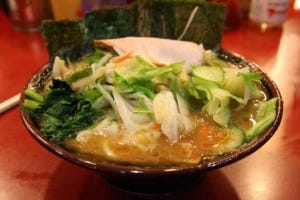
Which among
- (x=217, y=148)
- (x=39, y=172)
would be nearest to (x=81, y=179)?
(x=39, y=172)

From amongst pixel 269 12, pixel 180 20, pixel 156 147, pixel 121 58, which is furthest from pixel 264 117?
pixel 269 12

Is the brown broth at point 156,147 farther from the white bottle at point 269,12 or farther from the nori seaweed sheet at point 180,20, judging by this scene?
the white bottle at point 269,12

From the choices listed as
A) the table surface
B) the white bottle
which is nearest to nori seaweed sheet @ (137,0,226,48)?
the table surface

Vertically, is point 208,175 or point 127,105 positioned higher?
point 127,105

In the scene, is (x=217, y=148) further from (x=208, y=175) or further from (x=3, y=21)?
(x=3, y=21)

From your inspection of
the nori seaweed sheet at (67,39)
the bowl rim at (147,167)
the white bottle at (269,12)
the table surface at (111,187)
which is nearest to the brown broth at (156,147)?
the bowl rim at (147,167)
